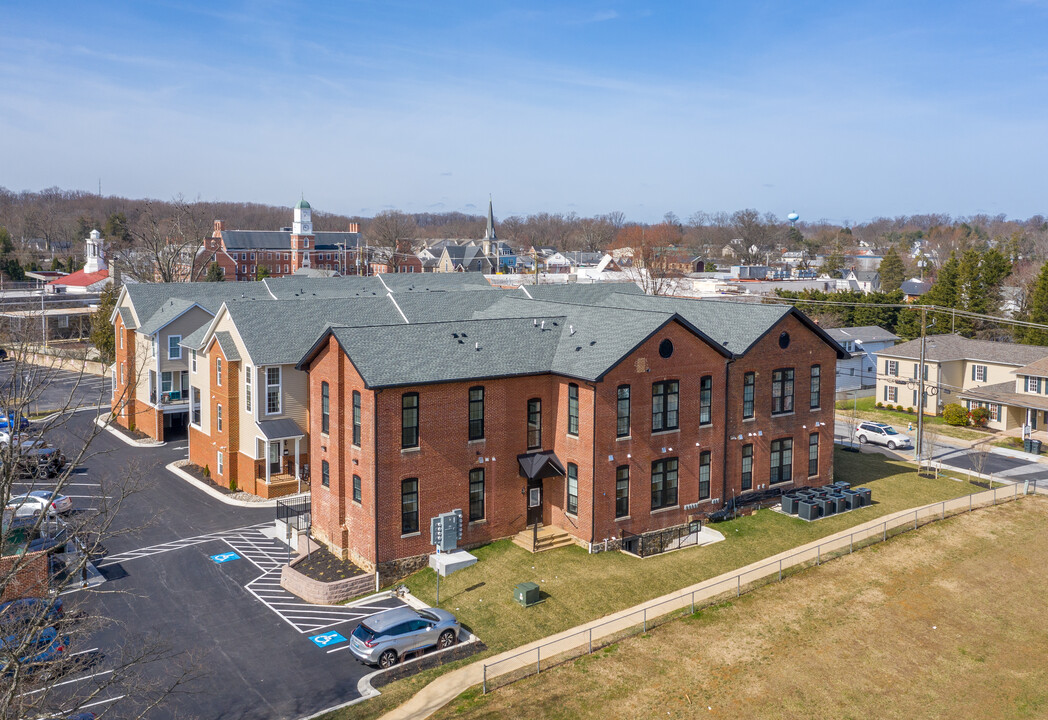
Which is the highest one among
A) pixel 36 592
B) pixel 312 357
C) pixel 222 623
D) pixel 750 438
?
pixel 312 357

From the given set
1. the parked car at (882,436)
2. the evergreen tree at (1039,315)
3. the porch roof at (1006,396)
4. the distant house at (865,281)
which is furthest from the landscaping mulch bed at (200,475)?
the distant house at (865,281)

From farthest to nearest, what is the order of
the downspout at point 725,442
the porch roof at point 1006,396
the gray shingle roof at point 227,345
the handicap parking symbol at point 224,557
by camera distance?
the porch roof at point 1006,396, the gray shingle roof at point 227,345, the downspout at point 725,442, the handicap parking symbol at point 224,557

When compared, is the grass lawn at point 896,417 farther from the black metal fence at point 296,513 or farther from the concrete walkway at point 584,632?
the black metal fence at point 296,513

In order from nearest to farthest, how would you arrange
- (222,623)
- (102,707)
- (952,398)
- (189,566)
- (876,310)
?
(102,707)
(222,623)
(189,566)
(952,398)
(876,310)

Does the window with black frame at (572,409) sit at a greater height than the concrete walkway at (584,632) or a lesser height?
greater

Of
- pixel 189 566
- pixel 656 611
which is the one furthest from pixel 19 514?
pixel 656 611

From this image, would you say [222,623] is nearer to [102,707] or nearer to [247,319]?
[102,707]
